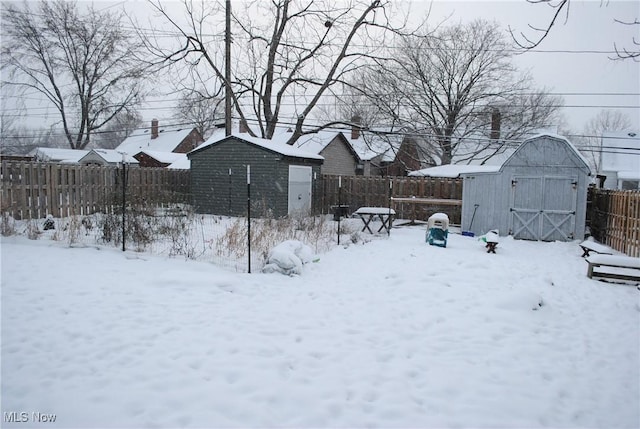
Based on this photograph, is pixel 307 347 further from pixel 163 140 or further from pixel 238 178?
pixel 163 140

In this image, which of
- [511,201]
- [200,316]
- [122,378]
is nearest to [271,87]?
[511,201]

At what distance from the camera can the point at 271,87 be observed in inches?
885

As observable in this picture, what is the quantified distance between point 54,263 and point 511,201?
39.8 ft

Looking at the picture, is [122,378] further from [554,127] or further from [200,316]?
[554,127]

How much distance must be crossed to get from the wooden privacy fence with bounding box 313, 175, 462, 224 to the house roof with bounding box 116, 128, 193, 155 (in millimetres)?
24132

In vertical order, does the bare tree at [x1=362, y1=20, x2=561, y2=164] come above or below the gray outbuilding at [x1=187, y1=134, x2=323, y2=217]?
above

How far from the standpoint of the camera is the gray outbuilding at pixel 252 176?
614 inches

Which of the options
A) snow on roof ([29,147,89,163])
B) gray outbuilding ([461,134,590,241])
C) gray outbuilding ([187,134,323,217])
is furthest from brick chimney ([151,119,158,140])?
gray outbuilding ([461,134,590,241])

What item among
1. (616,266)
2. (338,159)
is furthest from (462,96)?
(616,266)

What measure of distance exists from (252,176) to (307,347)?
12524mm

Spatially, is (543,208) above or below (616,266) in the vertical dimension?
above

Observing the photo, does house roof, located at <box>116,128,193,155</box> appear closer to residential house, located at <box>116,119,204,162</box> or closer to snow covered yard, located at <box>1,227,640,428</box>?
residential house, located at <box>116,119,204,162</box>

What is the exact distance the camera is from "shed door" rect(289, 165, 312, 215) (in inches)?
621

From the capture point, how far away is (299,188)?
16344mm
